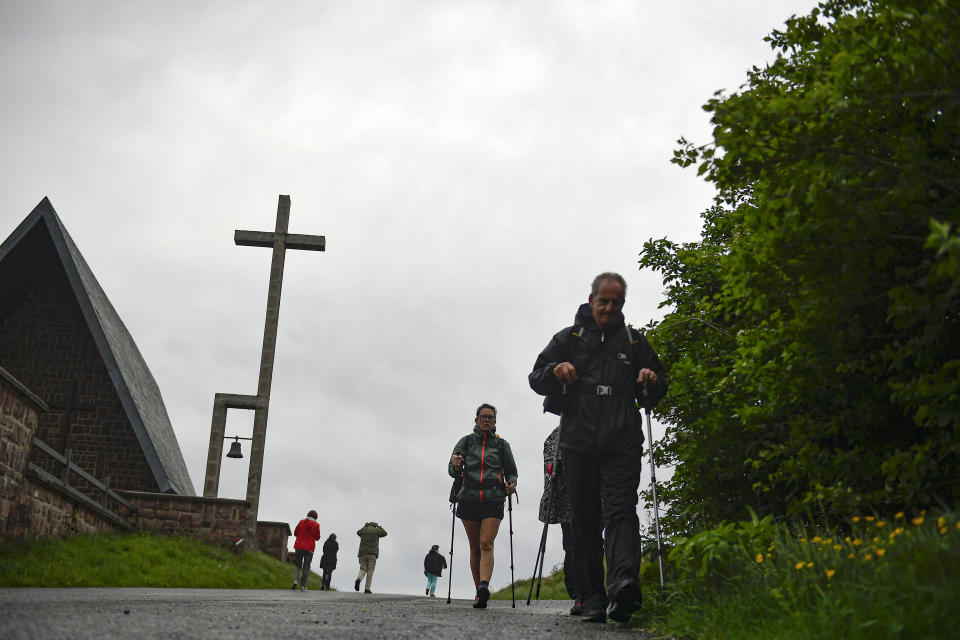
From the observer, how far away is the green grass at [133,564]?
35.0ft

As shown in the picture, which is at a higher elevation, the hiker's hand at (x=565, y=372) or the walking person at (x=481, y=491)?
the hiker's hand at (x=565, y=372)

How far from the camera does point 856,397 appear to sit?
5816 millimetres

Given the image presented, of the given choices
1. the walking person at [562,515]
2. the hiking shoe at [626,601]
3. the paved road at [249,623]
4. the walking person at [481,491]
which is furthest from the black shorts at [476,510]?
the hiking shoe at [626,601]

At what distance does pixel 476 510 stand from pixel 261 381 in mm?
11450

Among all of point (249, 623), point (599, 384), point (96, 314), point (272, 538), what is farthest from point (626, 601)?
point (272, 538)

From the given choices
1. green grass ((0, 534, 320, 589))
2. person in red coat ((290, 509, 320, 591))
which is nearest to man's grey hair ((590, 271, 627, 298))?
green grass ((0, 534, 320, 589))

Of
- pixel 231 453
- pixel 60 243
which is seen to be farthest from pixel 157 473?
pixel 60 243

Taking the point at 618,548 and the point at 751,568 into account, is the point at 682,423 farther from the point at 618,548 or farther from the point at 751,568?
the point at 751,568

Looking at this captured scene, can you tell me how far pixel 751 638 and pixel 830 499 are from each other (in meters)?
1.74

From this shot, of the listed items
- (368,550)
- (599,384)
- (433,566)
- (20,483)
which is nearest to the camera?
(599,384)

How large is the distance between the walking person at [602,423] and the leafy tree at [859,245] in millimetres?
776

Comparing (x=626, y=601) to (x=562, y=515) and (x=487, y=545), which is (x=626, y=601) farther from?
(x=487, y=545)

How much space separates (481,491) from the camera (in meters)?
8.58

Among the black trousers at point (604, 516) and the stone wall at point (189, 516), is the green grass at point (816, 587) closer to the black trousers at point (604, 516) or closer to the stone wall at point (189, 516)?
the black trousers at point (604, 516)
